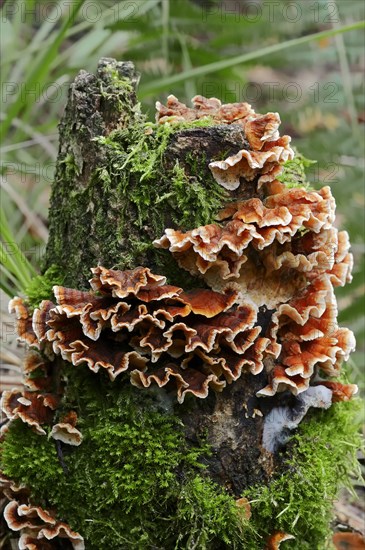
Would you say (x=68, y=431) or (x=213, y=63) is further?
(x=213, y=63)

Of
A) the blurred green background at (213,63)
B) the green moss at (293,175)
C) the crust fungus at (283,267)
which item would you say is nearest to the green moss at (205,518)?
the crust fungus at (283,267)

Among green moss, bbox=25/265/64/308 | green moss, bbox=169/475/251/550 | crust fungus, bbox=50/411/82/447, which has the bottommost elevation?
green moss, bbox=169/475/251/550

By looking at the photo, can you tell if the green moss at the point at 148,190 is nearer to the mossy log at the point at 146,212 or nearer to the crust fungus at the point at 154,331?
the mossy log at the point at 146,212

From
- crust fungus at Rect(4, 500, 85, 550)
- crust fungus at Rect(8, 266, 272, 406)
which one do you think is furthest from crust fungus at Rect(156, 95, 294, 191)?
crust fungus at Rect(4, 500, 85, 550)

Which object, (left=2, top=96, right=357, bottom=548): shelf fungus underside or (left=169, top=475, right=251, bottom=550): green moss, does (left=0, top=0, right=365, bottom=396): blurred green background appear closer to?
(left=2, top=96, right=357, bottom=548): shelf fungus underside

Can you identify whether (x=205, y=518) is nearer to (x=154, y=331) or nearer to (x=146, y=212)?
(x=154, y=331)

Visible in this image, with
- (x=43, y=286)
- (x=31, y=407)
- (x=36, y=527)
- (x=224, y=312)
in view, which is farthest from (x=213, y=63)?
(x=36, y=527)

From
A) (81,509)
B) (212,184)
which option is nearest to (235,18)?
(212,184)

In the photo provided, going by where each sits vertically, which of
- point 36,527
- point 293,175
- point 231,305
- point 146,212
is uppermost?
point 293,175
